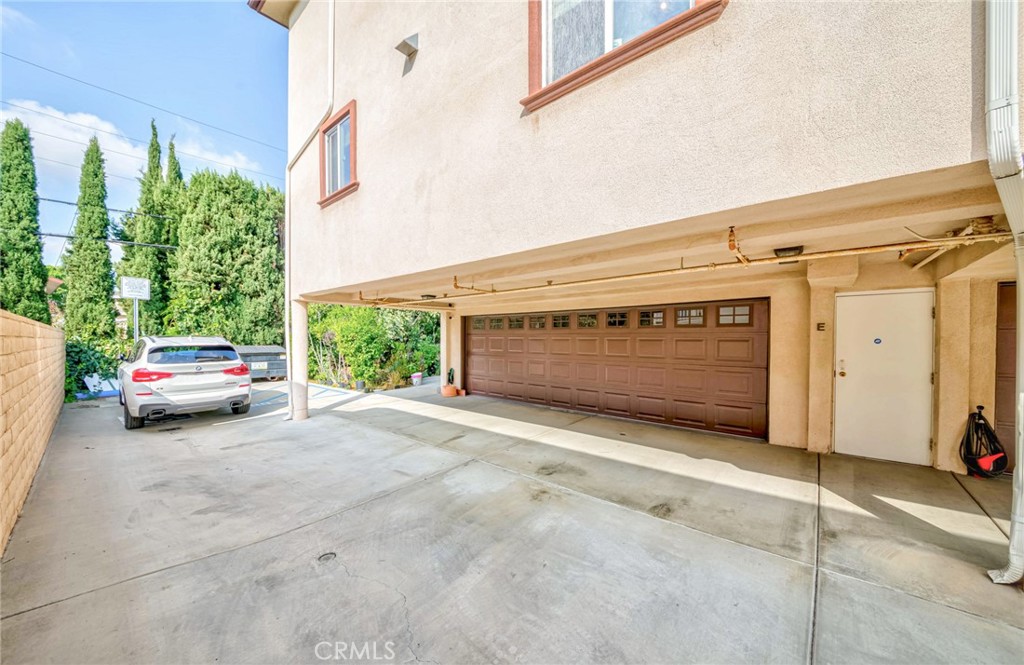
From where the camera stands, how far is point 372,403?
8867 mm

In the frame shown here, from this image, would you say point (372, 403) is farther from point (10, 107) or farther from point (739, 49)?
point (10, 107)

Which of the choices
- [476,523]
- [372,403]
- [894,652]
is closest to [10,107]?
[372,403]

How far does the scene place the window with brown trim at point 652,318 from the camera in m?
6.75

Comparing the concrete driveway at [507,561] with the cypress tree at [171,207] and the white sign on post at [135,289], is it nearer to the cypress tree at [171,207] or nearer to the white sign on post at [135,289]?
the white sign on post at [135,289]

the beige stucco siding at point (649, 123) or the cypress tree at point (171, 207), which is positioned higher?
the cypress tree at point (171, 207)

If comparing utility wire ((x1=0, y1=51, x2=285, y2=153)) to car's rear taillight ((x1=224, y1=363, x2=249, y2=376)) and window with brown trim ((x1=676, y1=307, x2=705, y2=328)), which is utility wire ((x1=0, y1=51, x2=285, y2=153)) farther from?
window with brown trim ((x1=676, y1=307, x2=705, y2=328))

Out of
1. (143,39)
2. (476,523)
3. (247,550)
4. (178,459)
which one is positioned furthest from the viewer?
(143,39)

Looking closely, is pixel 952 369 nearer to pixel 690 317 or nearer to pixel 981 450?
pixel 981 450

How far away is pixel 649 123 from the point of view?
8.63 ft

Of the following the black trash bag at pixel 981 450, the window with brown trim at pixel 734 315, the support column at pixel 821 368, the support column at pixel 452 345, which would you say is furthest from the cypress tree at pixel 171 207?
the black trash bag at pixel 981 450

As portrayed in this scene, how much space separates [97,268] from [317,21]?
11.9 m

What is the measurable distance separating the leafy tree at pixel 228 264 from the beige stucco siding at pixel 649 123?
11.6 meters

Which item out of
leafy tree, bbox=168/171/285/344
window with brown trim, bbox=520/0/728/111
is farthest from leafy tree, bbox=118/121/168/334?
window with brown trim, bbox=520/0/728/111

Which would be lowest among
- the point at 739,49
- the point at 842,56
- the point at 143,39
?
the point at 842,56
